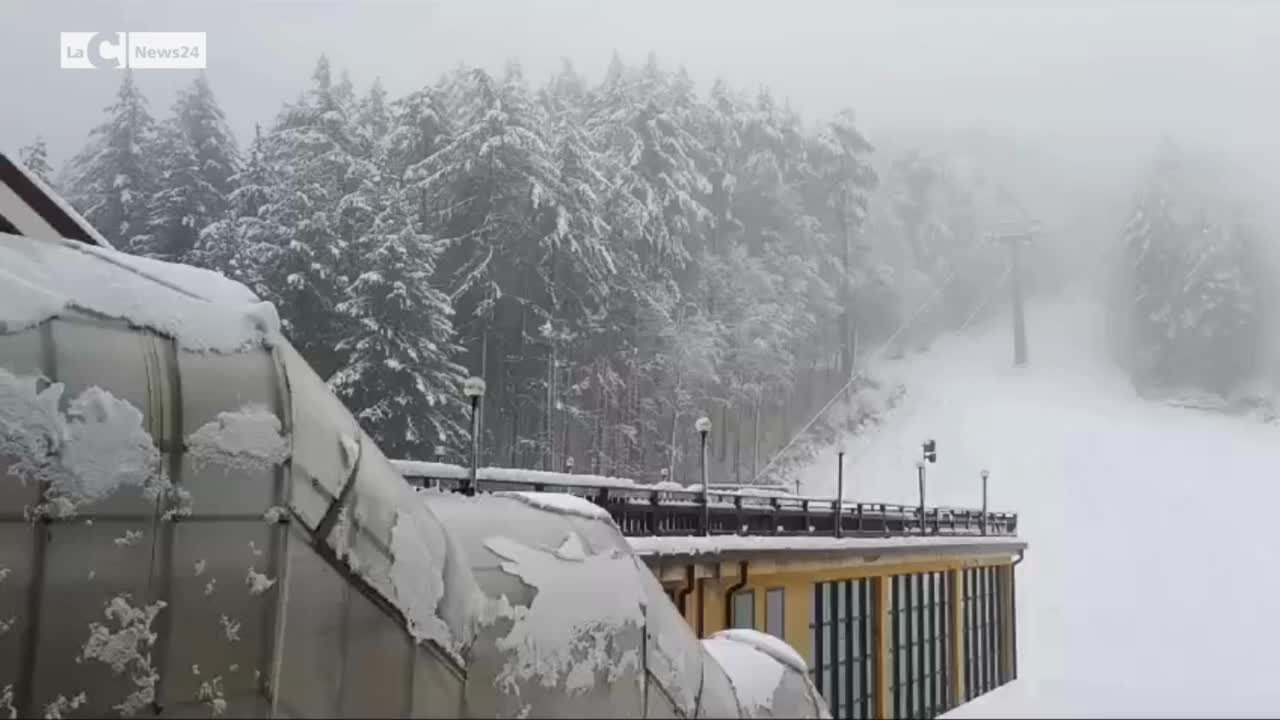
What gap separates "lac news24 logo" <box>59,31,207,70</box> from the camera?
27.4 metres

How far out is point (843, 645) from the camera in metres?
16.1

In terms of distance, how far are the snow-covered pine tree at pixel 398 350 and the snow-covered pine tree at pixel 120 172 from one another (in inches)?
266

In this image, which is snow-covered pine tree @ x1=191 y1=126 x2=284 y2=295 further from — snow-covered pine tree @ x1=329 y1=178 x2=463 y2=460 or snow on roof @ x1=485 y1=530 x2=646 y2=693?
snow on roof @ x1=485 y1=530 x2=646 y2=693

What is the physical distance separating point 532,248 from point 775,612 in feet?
67.1

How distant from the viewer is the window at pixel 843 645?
50.2ft

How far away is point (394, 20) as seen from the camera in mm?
34969

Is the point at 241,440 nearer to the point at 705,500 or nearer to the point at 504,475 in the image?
the point at 504,475

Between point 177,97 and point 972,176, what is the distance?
131 feet

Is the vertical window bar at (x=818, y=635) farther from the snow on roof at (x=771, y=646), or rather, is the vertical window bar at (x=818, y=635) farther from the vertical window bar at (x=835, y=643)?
the snow on roof at (x=771, y=646)

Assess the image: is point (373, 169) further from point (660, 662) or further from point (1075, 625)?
point (660, 662)

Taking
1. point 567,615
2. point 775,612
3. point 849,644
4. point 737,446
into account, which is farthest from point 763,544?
point 737,446

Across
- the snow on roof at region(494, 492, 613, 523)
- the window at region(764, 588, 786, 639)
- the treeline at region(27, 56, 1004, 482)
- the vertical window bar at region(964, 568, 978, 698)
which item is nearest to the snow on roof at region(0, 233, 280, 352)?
the snow on roof at region(494, 492, 613, 523)

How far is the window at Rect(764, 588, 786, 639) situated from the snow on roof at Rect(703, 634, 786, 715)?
7.49 m

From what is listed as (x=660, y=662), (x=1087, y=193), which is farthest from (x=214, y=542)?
(x=1087, y=193)
